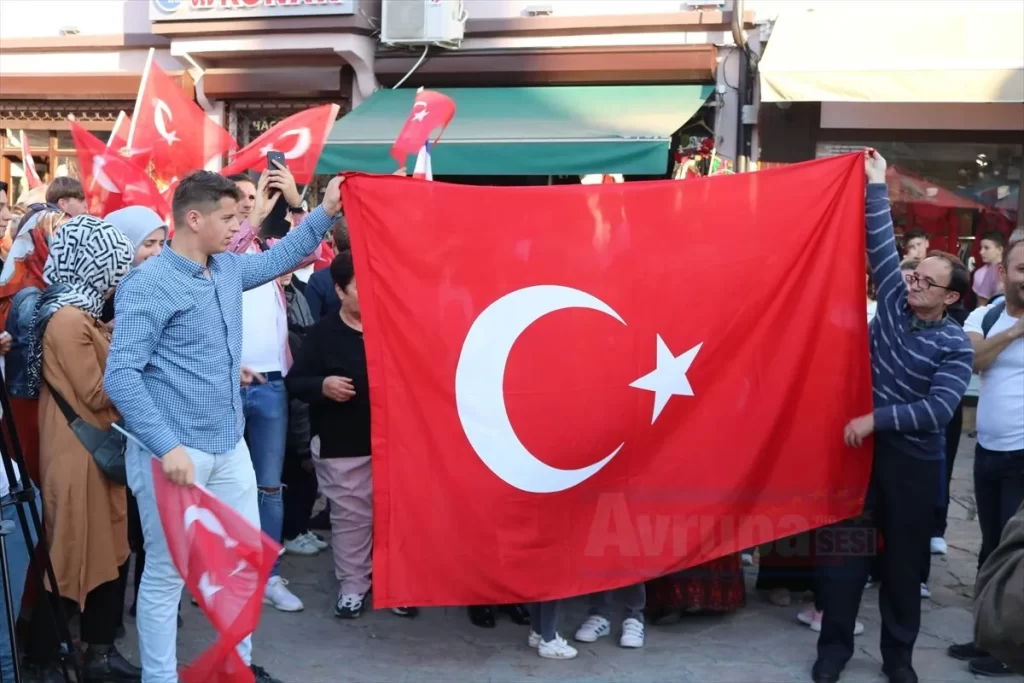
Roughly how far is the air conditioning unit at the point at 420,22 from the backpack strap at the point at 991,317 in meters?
7.22

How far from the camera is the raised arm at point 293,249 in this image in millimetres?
4129

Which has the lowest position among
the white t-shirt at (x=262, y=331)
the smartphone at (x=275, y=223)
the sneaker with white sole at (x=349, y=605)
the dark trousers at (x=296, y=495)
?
the sneaker with white sole at (x=349, y=605)

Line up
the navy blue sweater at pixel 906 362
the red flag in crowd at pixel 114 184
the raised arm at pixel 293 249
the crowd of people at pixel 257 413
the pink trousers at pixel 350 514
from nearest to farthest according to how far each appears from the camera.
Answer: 1. the crowd of people at pixel 257 413
2. the raised arm at pixel 293 249
3. the navy blue sweater at pixel 906 362
4. the pink trousers at pixel 350 514
5. the red flag in crowd at pixel 114 184

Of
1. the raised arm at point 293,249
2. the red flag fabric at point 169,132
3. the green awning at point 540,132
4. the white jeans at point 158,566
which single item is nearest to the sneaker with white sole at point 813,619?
the white jeans at point 158,566

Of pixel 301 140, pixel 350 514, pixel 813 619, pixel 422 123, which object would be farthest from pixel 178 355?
pixel 301 140

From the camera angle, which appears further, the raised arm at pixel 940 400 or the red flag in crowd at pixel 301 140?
the red flag in crowd at pixel 301 140

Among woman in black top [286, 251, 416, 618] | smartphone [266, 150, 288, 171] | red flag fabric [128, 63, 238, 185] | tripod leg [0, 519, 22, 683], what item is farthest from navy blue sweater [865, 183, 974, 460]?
red flag fabric [128, 63, 238, 185]

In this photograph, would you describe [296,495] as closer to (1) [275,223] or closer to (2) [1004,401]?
(1) [275,223]

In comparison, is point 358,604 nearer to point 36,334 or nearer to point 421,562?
point 421,562

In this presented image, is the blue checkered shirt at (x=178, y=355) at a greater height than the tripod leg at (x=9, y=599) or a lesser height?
greater

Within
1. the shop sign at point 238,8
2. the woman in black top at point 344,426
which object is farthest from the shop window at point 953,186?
the woman in black top at point 344,426

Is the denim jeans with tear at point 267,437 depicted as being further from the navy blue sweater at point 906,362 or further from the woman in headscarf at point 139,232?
the navy blue sweater at point 906,362

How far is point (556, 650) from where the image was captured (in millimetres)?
4723

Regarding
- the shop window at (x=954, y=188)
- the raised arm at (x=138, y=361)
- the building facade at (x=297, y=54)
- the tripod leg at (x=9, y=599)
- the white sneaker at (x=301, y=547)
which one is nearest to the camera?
the tripod leg at (x=9, y=599)
